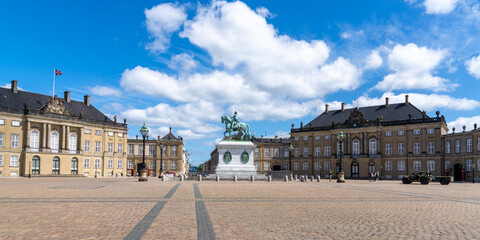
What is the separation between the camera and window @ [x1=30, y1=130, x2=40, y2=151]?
62625mm

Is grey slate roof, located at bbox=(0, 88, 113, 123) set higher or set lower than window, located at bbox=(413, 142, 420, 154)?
higher

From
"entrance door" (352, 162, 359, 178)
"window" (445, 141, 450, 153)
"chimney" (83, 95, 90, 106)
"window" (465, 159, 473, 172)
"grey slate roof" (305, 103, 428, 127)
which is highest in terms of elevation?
"chimney" (83, 95, 90, 106)

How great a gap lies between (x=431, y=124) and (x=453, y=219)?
61.1 meters

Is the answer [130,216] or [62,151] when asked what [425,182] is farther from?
[62,151]

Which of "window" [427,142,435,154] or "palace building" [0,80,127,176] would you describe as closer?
"palace building" [0,80,127,176]

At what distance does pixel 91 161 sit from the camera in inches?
2805

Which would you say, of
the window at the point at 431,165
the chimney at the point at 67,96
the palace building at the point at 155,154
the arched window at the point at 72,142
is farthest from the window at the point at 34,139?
the window at the point at 431,165

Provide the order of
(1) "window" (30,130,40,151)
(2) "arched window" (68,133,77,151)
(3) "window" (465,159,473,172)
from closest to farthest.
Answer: (3) "window" (465,159,473,172)
(1) "window" (30,130,40,151)
(2) "arched window" (68,133,77,151)

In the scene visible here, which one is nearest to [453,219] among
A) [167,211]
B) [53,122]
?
[167,211]

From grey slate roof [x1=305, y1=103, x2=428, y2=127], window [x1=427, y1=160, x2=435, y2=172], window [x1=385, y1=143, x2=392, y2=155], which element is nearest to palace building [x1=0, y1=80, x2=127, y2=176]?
grey slate roof [x1=305, y1=103, x2=428, y2=127]

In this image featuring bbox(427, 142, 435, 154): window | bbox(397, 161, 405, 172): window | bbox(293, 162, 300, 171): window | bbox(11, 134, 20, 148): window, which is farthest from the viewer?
bbox(293, 162, 300, 171): window

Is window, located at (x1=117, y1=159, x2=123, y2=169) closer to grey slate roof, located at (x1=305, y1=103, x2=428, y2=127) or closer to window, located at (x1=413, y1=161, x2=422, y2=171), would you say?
grey slate roof, located at (x1=305, y1=103, x2=428, y2=127)

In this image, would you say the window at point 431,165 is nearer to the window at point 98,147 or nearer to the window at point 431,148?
the window at point 431,148

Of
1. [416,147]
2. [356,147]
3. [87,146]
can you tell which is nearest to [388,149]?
[416,147]
